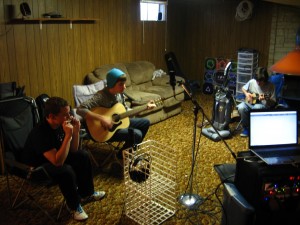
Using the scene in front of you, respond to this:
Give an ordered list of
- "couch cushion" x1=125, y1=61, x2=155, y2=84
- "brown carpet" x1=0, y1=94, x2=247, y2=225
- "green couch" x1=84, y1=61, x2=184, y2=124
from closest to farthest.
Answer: "brown carpet" x1=0, y1=94, x2=247, y2=225 → "green couch" x1=84, y1=61, x2=184, y2=124 → "couch cushion" x1=125, y1=61, x2=155, y2=84

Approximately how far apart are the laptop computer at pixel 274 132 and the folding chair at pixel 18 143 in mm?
1554

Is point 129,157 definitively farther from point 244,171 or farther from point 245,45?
point 245,45

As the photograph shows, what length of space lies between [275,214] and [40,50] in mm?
3558

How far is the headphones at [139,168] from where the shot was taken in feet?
8.16

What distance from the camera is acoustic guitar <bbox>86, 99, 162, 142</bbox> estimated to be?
315 cm

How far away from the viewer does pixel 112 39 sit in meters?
5.29

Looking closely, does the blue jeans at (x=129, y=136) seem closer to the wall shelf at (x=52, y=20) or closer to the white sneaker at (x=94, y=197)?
the white sneaker at (x=94, y=197)

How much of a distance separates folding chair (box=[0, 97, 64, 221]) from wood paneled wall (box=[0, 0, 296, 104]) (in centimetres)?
124

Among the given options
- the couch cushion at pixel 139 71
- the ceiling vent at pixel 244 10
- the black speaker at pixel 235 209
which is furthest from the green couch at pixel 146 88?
the black speaker at pixel 235 209

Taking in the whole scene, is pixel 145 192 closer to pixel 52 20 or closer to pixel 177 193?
pixel 177 193

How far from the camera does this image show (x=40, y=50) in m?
4.25

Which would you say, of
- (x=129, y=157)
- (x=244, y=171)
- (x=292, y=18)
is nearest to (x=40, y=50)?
(x=129, y=157)

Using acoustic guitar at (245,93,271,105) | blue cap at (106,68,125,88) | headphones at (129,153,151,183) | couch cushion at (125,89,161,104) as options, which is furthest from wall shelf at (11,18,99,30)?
acoustic guitar at (245,93,271,105)

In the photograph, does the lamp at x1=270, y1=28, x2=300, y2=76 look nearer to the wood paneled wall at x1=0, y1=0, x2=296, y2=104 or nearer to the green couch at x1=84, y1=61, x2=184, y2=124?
the green couch at x1=84, y1=61, x2=184, y2=124
